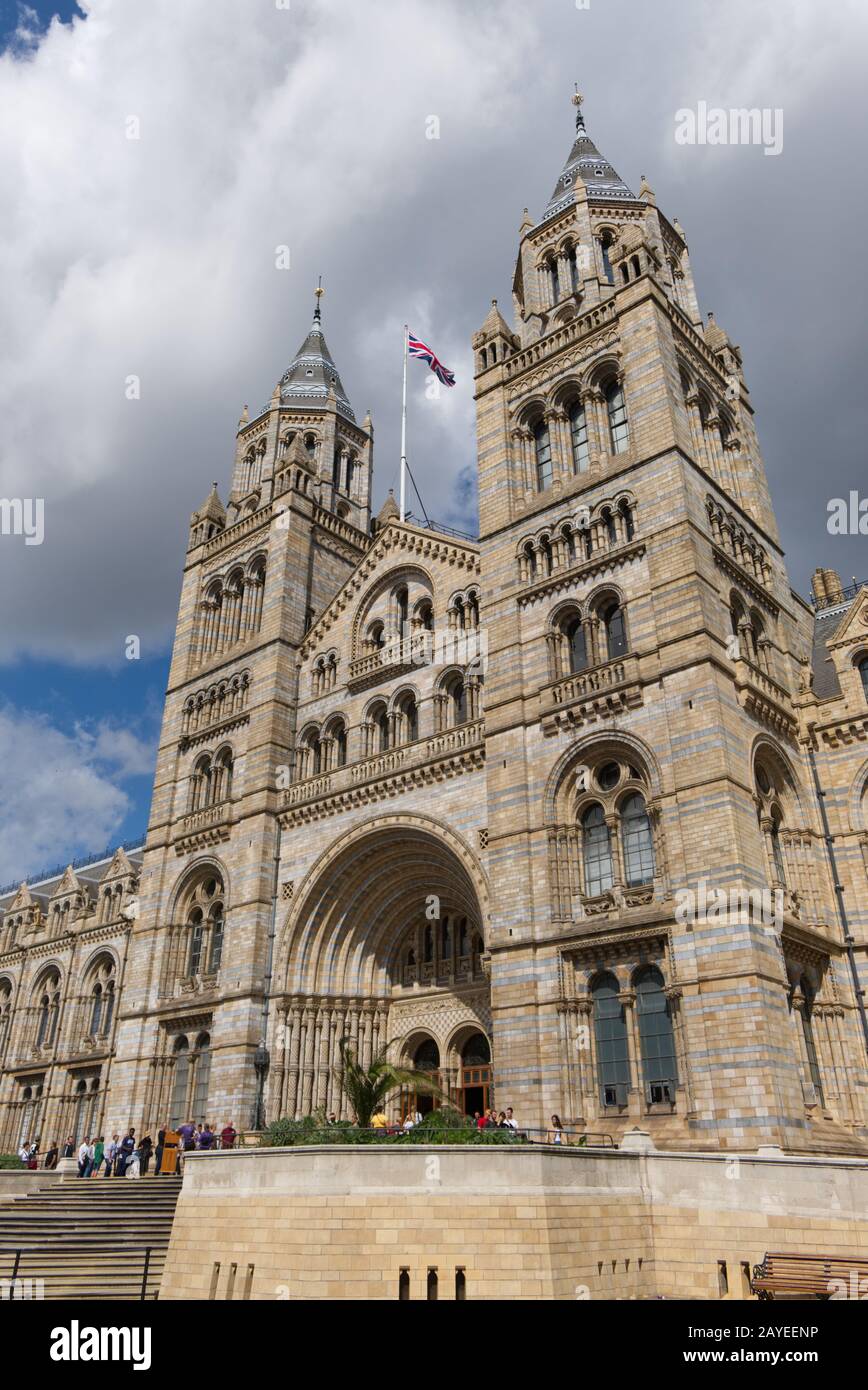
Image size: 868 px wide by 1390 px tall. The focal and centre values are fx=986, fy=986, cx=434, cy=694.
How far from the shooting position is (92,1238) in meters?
20.0

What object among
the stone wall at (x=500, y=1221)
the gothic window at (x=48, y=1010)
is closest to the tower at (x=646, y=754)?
the stone wall at (x=500, y=1221)

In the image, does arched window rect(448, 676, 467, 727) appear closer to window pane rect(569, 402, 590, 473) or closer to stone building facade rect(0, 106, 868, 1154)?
stone building facade rect(0, 106, 868, 1154)

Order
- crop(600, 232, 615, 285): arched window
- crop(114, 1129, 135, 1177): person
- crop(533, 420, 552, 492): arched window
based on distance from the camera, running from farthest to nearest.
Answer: crop(600, 232, 615, 285): arched window, crop(533, 420, 552, 492): arched window, crop(114, 1129, 135, 1177): person

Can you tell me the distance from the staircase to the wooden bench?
33.0 feet

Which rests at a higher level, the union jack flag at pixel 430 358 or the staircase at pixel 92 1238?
the union jack flag at pixel 430 358

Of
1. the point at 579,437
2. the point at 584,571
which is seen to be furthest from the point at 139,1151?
the point at 579,437

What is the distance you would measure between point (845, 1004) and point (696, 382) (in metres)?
18.2

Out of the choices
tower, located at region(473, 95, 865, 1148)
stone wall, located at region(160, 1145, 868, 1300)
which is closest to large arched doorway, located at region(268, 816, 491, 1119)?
tower, located at region(473, 95, 865, 1148)

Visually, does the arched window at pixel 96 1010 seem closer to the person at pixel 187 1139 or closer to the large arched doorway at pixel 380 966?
the large arched doorway at pixel 380 966

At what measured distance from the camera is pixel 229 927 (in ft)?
104

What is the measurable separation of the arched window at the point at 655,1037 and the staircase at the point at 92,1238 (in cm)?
1052

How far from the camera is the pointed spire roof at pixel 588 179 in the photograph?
34.9 m

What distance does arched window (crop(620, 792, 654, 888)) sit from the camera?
2298 cm
